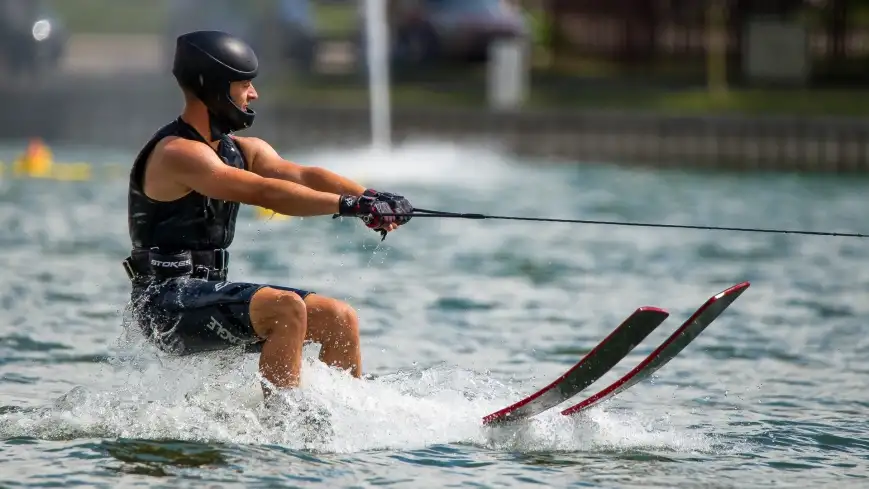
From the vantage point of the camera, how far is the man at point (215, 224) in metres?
6.68

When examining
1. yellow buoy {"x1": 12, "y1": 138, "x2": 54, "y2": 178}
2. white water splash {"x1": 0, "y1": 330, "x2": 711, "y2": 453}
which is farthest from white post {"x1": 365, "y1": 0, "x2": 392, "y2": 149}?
white water splash {"x1": 0, "y1": 330, "x2": 711, "y2": 453}

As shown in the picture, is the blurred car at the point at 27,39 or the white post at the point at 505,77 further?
the blurred car at the point at 27,39

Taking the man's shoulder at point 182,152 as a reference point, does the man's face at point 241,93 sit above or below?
above

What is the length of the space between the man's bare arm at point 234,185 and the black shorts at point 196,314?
34cm

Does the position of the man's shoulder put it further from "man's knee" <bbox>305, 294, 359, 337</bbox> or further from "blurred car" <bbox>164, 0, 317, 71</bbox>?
"blurred car" <bbox>164, 0, 317, 71</bbox>

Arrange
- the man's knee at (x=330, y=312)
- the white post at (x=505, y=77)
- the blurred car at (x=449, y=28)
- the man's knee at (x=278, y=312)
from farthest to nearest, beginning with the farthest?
1. the blurred car at (x=449, y=28)
2. the white post at (x=505, y=77)
3. the man's knee at (x=330, y=312)
4. the man's knee at (x=278, y=312)

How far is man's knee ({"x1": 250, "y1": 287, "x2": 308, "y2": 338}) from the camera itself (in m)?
6.62

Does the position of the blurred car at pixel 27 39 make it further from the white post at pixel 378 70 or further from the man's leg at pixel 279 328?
the man's leg at pixel 279 328

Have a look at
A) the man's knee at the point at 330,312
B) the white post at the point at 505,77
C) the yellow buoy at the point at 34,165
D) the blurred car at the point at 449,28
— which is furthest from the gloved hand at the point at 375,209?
the blurred car at the point at 449,28

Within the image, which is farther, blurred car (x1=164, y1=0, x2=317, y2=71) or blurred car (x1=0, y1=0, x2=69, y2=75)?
blurred car (x1=164, y1=0, x2=317, y2=71)

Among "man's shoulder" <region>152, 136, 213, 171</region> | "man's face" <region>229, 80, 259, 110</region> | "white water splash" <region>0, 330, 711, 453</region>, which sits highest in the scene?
"man's face" <region>229, 80, 259, 110</region>

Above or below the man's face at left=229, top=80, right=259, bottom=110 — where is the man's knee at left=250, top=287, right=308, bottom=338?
below

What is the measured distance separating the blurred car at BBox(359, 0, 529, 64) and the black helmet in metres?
23.6

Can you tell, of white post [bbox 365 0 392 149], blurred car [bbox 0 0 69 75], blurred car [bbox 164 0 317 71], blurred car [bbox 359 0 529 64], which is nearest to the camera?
white post [bbox 365 0 392 149]
